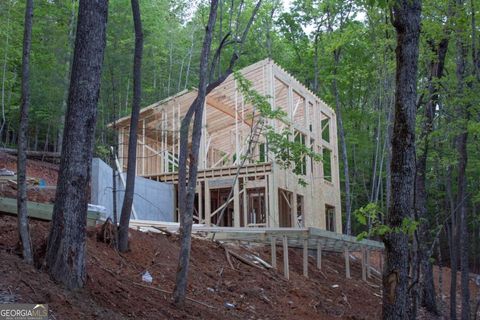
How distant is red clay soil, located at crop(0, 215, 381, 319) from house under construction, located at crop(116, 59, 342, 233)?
319cm

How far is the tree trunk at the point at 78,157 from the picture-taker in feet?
17.5

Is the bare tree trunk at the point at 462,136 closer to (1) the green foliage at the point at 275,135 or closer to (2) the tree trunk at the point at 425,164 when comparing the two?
(2) the tree trunk at the point at 425,164

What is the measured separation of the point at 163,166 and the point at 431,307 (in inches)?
421

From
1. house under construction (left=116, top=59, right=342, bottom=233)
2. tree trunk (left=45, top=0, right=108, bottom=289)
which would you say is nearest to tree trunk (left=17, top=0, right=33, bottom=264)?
tree trunk (left=45, top=0, right=108, bottom=289)

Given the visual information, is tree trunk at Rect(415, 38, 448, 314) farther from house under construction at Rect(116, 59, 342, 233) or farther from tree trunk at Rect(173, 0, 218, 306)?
house under construction at Rect(116, 59, 342, 233)

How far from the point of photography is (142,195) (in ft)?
53.5

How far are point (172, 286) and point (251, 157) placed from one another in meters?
8.34

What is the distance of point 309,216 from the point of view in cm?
1802

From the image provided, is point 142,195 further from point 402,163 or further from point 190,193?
point 402,163

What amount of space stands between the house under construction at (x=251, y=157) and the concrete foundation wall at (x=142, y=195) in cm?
86

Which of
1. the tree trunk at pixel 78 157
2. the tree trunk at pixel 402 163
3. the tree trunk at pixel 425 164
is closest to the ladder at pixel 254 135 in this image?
the tree trunk at pixel 425 164

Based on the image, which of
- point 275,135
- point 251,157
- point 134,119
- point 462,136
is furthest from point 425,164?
point 134,119

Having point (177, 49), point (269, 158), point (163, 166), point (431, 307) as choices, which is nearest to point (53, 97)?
point (163, 166)

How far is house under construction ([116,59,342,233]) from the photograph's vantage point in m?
16.1
